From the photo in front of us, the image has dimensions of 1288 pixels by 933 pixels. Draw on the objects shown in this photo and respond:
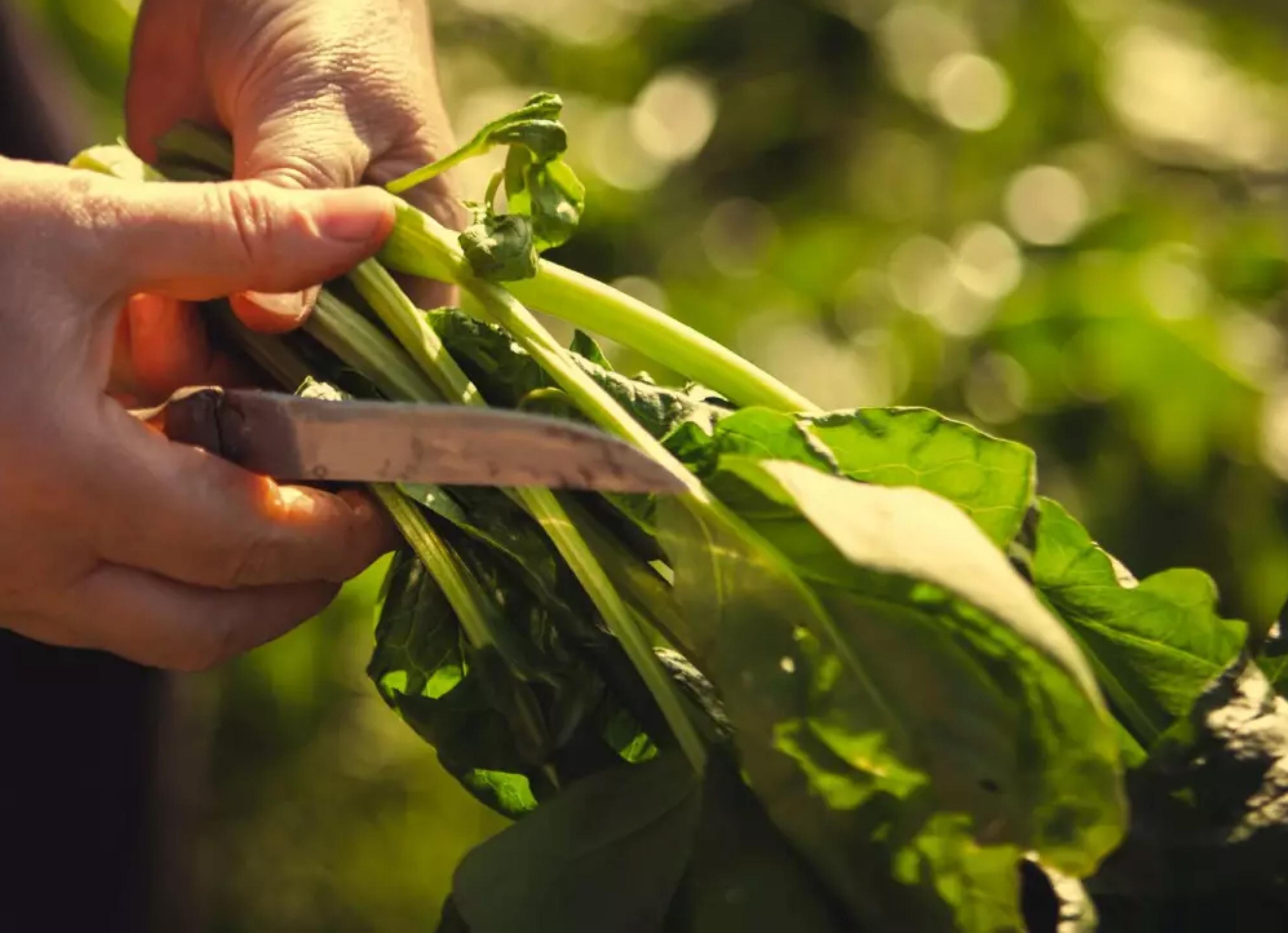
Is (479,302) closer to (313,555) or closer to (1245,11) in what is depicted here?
(313,555)

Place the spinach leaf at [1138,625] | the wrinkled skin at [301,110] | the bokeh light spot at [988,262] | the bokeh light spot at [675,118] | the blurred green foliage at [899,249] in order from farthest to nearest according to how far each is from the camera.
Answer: the bokeh light spot at [675,118] < the bokeh light spot at [988,262] < the blurred green foliage at [899,249] < the wrinkled skin at [301,110] < the spinach leaf at [1138,625]

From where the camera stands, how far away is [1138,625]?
0.75 m

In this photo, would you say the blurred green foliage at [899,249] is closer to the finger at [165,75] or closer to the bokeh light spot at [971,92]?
the bokeh light spot at [971,92]

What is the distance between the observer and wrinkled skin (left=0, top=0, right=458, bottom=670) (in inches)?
31.8

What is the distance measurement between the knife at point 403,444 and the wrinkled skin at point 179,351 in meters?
0.03

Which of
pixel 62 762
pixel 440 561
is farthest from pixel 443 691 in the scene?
pixel 62 762

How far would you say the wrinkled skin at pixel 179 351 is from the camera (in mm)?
807

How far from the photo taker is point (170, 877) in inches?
53.1

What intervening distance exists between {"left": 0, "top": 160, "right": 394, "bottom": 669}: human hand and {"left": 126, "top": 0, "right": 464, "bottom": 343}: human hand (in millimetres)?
58

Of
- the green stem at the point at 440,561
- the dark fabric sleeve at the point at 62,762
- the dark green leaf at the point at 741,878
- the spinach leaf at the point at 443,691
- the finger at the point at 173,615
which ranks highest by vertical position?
the green stem at the point at 440,561

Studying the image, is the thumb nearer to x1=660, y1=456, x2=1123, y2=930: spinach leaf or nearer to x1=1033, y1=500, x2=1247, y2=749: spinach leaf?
x1=660, y1=456, x2=1123, y2=930: spinach leaf

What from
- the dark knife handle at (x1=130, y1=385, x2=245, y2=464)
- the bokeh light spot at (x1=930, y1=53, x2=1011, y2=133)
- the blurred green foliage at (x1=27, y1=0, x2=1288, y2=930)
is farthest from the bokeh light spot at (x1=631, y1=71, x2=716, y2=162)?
the dark knife handle at (x1=130, y1=385, x2=245, y2=464)

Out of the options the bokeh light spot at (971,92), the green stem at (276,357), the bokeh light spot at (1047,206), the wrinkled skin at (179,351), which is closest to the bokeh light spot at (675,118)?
the bokeh light spot at (971,92)

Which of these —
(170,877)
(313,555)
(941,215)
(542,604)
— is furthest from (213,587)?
(941,215)
